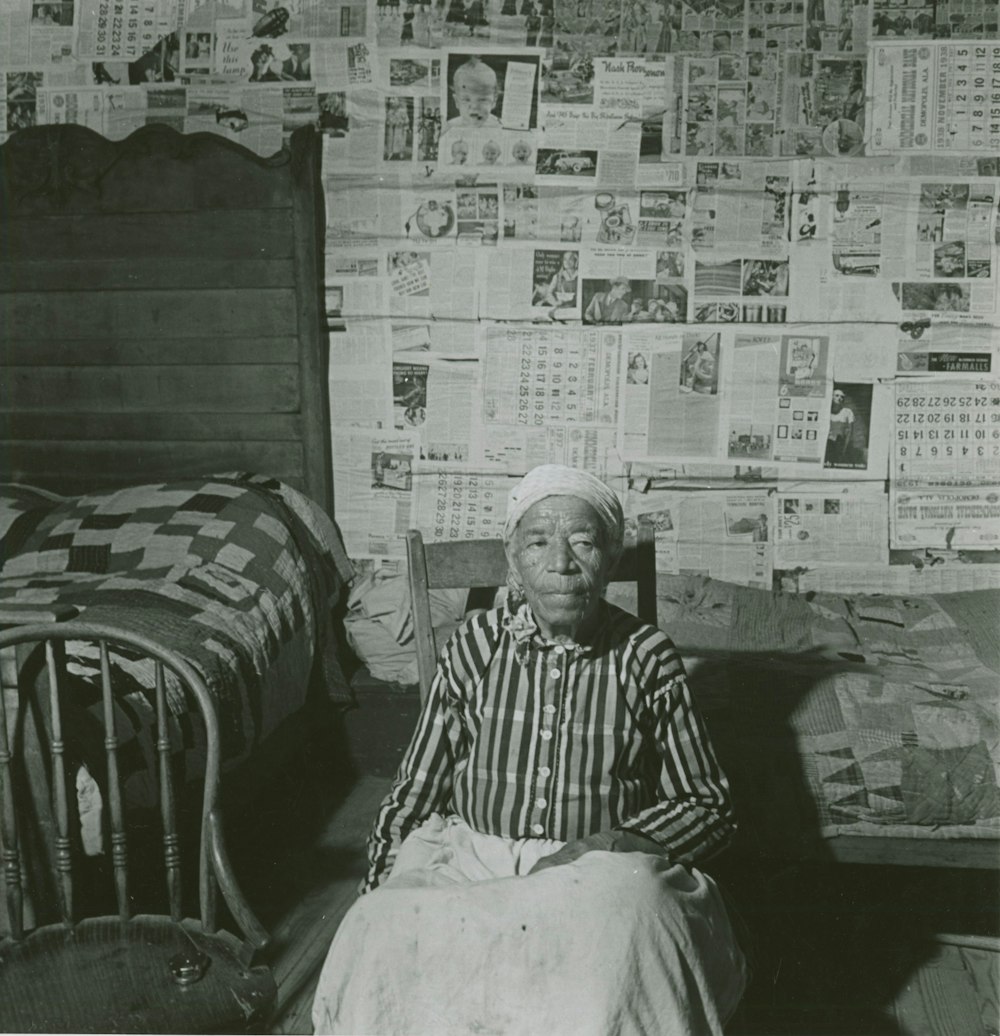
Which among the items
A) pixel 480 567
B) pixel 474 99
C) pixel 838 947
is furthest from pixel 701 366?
pixel 838 947

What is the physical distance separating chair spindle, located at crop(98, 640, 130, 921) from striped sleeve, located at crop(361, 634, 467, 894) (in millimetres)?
409

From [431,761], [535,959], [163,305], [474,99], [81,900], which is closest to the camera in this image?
[535,959]

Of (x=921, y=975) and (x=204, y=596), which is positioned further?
(x=204, y=596)

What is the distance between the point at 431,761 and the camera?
5.63 feet

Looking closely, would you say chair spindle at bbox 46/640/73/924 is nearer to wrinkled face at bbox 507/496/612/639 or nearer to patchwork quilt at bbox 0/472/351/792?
patchwork quilt at bbox 0/472/351/792

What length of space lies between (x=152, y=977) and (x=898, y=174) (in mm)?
3031

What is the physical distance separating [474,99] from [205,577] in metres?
1.73

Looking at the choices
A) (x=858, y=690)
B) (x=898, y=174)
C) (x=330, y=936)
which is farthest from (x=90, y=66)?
(x=858, y=690)

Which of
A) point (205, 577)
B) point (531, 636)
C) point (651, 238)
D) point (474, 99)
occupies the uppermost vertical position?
point (474, 99)

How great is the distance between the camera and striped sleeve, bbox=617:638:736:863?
156cm

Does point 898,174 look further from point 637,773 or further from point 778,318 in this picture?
point 637,773

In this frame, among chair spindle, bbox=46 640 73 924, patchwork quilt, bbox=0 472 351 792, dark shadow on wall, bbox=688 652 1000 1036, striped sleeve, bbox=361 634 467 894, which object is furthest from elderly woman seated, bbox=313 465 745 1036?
patchwork quilt, bbox=0 472 351 792

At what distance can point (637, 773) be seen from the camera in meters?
1.68

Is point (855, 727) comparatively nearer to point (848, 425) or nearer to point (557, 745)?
point (557, 745)
